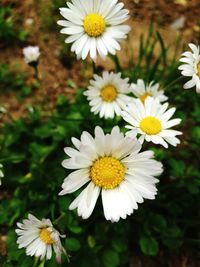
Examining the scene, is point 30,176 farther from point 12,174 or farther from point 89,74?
point 89,74

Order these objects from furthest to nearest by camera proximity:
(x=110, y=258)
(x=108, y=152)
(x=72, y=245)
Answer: (x=110, y=258) → (x=72, y=245) → (x=108, y=152)

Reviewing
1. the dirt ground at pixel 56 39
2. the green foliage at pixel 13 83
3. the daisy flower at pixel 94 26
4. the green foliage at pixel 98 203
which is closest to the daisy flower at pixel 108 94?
the green foliage at pixel 98 203

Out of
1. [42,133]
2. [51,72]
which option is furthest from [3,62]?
[42,133]

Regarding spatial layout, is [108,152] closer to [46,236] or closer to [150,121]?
[150,121]

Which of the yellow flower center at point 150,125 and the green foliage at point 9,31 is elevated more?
the green foliage at point 9,31

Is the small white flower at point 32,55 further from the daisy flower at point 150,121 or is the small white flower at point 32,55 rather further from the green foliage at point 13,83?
the daisy flower at point 150,121

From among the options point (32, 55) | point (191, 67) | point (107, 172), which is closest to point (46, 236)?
point (107, 172)
